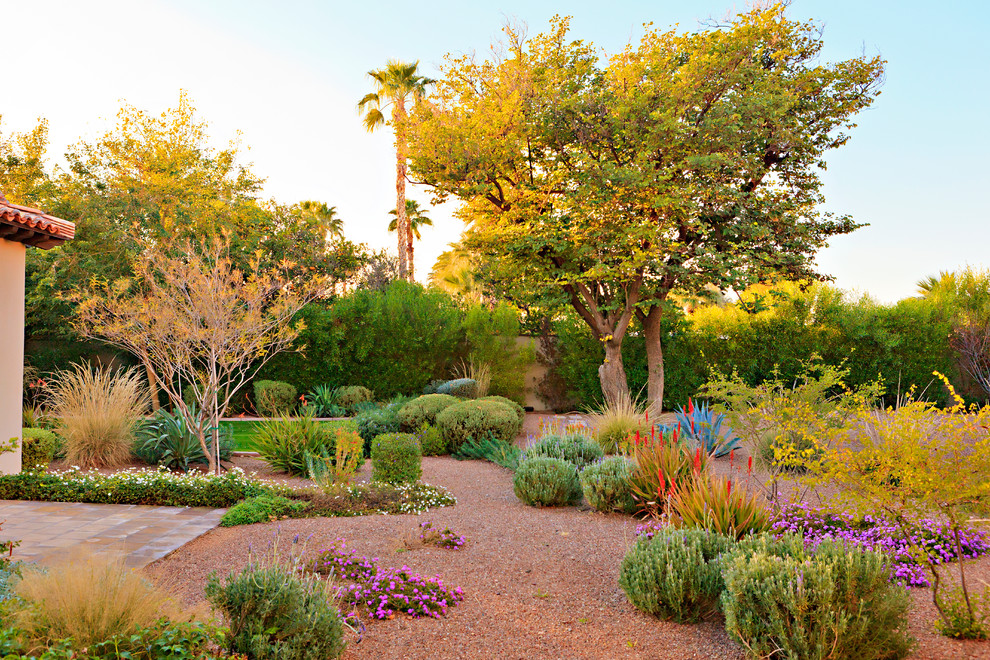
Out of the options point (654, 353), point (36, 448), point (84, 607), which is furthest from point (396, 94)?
point (84, 607)

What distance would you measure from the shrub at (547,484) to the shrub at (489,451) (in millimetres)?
1836

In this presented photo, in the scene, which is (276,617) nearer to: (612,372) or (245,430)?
(245,430)

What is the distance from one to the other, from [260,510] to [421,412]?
4744 millimetres

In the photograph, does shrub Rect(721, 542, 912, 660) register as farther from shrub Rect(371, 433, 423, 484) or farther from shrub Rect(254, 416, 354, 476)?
shrub Rect(254, 416, 354, 476)

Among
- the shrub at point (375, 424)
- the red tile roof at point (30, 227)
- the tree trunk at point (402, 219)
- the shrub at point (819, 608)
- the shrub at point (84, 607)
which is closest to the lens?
the shrub at point (84, 607)

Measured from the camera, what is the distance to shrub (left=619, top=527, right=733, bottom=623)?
137 inches

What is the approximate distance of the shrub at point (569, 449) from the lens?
7.41 metres

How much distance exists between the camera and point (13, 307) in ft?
24.0

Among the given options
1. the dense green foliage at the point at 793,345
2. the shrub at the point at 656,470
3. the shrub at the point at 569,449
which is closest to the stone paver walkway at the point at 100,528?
the shrub at the point at 569,449

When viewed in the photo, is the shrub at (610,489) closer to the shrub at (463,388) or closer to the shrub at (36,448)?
the shrub at (36,448)

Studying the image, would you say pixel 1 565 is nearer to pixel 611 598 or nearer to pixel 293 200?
pixel 611 598

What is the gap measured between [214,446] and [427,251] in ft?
67.9

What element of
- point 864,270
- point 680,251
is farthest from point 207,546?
point 864,270

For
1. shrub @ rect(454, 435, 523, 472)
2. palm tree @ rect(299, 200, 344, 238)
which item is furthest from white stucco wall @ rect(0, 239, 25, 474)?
palm tree @ rect(299, 200, 344, 238)
